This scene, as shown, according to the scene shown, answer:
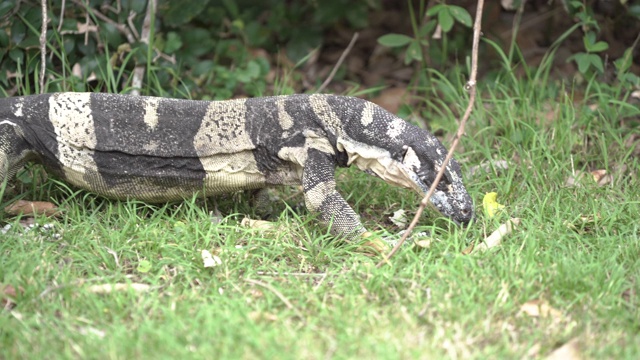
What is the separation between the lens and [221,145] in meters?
4.66

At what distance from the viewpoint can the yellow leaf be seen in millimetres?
4746

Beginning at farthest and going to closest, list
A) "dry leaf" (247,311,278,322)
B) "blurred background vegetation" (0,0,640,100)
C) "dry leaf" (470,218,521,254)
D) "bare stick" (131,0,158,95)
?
"bare stick" (131,0,158,95) → "blurred background vegetation" (0,0,640,100) → "dry leaf" (470,218,521,254) → "dry leaf" (247,311,278,322)

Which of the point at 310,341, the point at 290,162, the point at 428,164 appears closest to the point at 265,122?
the point at 290,162

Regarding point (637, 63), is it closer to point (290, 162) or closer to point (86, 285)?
point (290, 162)

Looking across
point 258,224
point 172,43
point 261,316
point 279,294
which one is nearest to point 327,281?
point 279,294

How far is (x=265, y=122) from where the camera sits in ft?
15.4

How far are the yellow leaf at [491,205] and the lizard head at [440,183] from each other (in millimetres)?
209

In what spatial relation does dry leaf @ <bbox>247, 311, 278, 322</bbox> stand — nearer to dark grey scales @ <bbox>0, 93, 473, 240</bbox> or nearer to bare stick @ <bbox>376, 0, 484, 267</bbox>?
bare stick @ <bbox>376, 0, 484, 267</bbox>

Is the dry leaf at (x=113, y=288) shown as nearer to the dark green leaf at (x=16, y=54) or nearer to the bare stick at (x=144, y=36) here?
the bare stick at (x=144, y=36)

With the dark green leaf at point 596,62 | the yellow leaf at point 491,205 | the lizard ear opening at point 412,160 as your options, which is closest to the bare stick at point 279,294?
the lizard ear opening at point 412,160

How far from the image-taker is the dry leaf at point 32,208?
4801 millimetres

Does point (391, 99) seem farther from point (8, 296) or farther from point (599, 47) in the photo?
point (8, 296)

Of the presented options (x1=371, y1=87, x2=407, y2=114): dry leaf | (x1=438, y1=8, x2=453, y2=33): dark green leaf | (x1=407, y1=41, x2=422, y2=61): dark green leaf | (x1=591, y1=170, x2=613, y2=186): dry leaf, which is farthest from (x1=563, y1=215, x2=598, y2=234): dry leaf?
(x1=371, y1=87, x2=407, y2=114): dry leaf

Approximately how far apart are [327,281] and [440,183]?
0.98 meters
